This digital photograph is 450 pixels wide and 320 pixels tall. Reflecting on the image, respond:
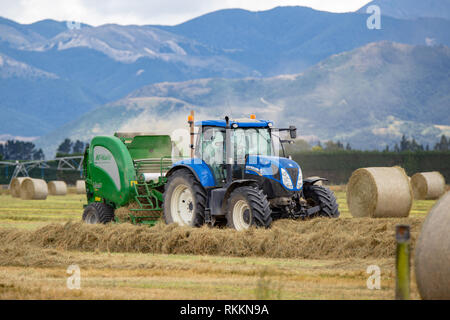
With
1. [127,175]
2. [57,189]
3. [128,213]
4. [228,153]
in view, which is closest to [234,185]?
[228,153]

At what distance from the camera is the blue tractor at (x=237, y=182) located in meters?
14.5

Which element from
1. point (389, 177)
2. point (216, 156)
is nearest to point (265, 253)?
point (216, 156)

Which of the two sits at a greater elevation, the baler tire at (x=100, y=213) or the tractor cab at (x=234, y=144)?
the tractor cab at (x=234, y=144)

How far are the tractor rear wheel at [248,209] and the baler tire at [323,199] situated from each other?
4.67 feet

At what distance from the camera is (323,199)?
15.2 meters

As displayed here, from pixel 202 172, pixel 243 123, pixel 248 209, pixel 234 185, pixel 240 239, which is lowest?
pixel 240 239

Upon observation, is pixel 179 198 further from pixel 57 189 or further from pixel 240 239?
pixel 57 189

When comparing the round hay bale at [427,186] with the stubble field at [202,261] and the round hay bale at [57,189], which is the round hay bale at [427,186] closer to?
the stubble field at [202,261]

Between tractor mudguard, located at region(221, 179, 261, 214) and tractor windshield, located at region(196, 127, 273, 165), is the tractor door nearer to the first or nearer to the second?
tractor windshield, located at region(196, 127, 273, 165)

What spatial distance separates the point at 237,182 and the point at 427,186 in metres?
24.9

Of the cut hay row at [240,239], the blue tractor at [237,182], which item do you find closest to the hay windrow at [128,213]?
the blue tractor at [237,182]

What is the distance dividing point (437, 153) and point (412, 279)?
60.9 meters

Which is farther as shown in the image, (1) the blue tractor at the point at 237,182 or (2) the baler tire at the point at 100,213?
(2) the baler tire at the point at 100,213
